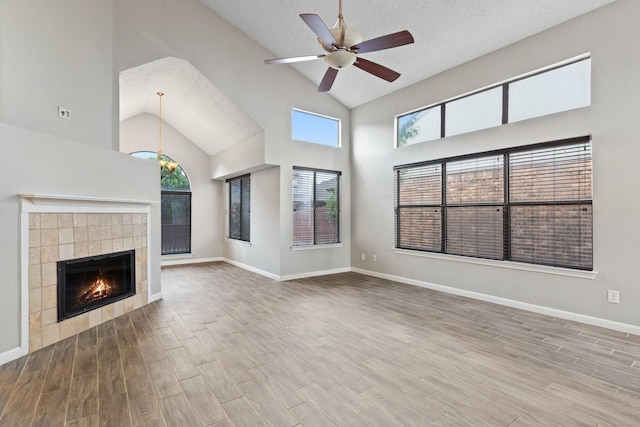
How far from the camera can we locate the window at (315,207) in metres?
6.25

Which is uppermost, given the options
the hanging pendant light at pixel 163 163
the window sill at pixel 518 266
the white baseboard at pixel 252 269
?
the hanging pendant light at pixel 163 163

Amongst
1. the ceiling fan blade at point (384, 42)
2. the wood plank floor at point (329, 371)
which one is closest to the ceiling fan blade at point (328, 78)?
the ceiling fan blade at point (384, 42)

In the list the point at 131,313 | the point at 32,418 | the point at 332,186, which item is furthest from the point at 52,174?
the point at 332,186

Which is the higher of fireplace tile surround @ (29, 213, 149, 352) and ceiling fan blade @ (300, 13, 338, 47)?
ceiling fan blade @ (300, 13, 338, 47)

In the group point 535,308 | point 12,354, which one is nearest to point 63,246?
point 12,354

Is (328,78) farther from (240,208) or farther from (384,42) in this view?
(240,208)

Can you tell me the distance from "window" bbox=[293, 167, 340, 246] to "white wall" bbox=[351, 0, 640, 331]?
80.3 inches

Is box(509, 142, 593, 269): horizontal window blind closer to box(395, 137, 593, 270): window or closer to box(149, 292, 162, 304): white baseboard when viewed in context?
box(395, 137, 593, 270): window

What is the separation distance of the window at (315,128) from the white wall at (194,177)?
340 centimetres

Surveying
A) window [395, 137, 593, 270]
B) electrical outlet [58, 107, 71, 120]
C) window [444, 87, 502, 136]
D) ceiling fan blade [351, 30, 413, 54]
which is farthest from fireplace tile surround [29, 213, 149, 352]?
window [444, 87, 502, 136]

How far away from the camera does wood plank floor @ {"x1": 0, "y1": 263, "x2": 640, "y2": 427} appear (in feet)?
6.51

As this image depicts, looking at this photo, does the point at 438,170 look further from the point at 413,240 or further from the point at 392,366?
the point at 392,366

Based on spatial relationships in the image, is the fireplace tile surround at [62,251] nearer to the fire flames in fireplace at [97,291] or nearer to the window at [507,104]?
the fire flames in fireplace at [97,291]

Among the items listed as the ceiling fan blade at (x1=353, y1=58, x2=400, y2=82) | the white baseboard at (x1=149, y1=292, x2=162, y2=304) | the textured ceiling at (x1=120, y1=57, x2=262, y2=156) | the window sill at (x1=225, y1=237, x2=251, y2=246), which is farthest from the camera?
the window sill at (x1=225, y1=237, x2=251, y2=246)
